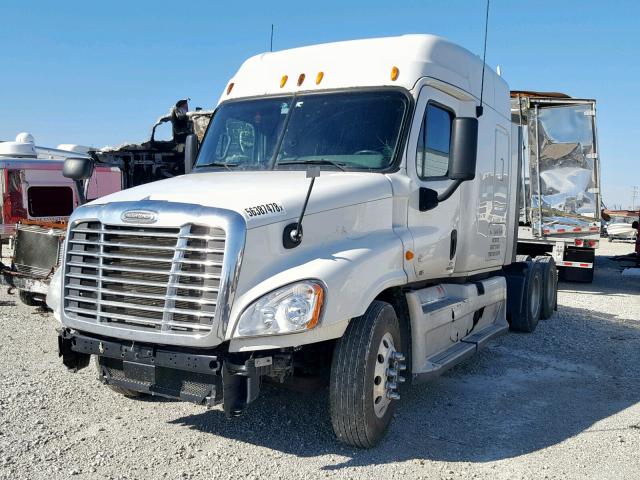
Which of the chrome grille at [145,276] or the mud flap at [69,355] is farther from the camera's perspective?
the mud flap at [69,355]

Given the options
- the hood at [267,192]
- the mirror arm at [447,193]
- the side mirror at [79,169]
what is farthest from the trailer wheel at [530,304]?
the side mirror at [79,169]

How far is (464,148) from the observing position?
485 cm

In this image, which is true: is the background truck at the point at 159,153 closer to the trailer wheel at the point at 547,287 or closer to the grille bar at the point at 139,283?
the grille bar at the point at 139,283

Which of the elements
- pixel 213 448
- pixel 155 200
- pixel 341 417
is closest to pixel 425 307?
pixel 341 417

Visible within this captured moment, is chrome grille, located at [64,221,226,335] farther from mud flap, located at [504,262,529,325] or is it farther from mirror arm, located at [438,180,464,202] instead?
mud flap, located at [504,262,529,325]

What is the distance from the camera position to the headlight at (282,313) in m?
3.77

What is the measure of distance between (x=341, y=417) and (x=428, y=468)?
663 millimetres

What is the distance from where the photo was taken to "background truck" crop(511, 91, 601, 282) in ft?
42.0

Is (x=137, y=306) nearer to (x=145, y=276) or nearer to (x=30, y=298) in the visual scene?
(x=145, y=276)

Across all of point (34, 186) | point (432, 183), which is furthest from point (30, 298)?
point (34, 186)

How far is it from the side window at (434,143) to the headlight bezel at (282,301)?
5.73 ft

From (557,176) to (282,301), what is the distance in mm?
10608

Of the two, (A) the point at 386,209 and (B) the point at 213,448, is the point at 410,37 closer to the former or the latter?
(A) the point at 386,209

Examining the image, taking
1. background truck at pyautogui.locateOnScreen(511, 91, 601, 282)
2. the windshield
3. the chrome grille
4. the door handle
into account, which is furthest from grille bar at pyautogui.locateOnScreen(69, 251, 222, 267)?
background truck at pyautogui.locateOnScreen(511, 91, 601, 282)
